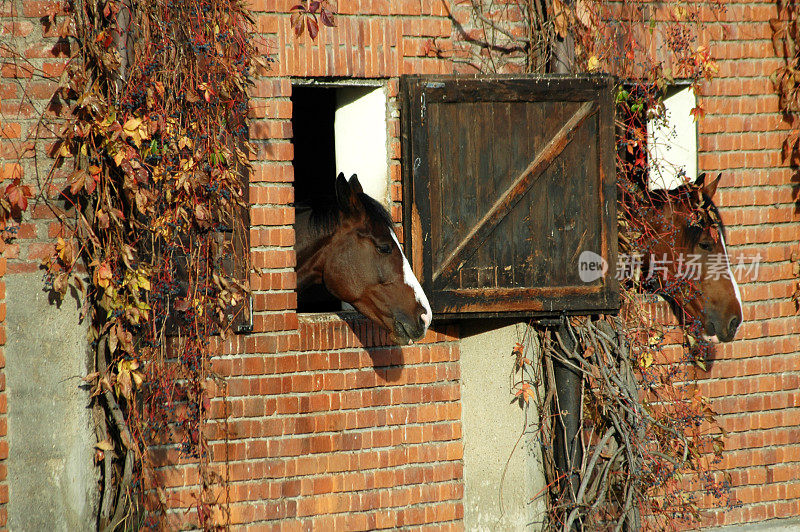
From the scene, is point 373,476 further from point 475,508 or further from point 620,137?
point 620,137

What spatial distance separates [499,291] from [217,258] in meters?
1.63

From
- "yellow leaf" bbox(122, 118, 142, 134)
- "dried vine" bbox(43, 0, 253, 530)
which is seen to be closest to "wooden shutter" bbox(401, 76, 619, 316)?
"dried vine" bbox(43, 0, 253, 530)

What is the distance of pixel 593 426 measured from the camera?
17.1ft

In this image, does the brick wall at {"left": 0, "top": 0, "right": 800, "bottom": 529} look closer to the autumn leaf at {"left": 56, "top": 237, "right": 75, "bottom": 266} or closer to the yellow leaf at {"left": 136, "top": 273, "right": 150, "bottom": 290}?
the yellow leaf at {"left": 136, "top": 273, "right": 150, "bottom": 290}

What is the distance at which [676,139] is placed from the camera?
5629mm

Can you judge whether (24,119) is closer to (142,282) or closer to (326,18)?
(142,282)

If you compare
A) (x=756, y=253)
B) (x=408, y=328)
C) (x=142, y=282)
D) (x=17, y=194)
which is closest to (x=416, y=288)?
(x=408, y=328)

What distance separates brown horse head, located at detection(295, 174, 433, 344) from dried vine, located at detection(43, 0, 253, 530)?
0.59m

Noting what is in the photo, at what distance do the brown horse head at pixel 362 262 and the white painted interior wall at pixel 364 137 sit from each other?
0.94 ft

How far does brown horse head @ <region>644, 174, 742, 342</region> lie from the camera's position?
5.36 m

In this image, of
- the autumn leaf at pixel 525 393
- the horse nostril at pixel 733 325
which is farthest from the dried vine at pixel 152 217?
the horse nostril at pixel 733 325

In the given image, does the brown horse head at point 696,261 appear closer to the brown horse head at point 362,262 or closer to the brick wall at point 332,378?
the brick wall at point 332,378

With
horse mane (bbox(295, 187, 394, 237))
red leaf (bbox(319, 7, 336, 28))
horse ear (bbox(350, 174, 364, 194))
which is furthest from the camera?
horse mane (bbox(295, 187, 394, 237))

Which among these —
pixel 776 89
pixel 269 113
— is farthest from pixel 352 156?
pixel 776 89
